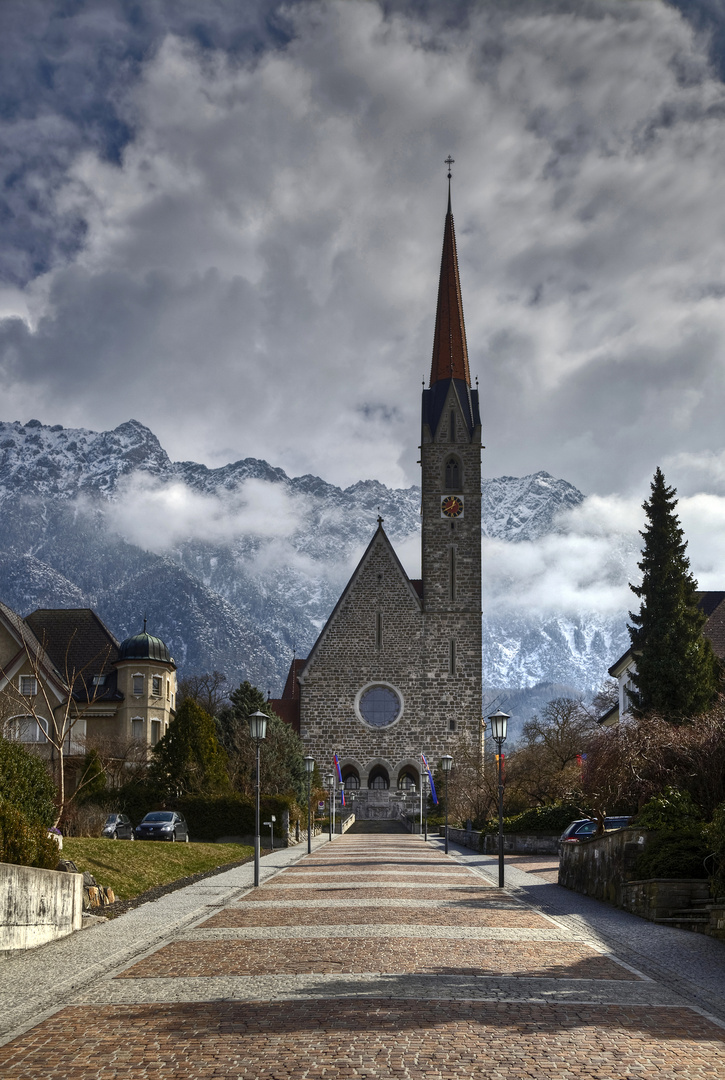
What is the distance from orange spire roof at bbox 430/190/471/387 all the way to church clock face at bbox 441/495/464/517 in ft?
28.2

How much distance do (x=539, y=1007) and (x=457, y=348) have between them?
6475 centimetres

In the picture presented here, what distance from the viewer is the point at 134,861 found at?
A: 2067cm

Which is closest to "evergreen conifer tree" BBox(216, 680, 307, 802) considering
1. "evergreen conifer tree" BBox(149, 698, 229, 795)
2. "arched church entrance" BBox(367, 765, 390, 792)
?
"evergreen conifer tree" BBox(149, 698, 229, 795)

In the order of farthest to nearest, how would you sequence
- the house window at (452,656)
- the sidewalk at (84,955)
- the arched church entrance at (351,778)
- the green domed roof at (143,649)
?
1. the house window at (452,656)
2. the arched church entrance at (351,778)
3. the green domed roof at (143,649)
4. the sidewalk at (84,955)

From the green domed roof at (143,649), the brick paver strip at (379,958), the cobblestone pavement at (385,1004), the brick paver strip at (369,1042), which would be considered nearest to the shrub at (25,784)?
the cobblestone pavement at (385,1004)

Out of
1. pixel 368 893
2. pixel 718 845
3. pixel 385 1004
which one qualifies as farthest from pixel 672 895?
pixel 385 1004

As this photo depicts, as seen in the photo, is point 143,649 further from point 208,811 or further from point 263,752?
point 208,811

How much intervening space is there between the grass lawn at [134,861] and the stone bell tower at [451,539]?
3782 centimetres

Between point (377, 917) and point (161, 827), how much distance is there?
1742 cm

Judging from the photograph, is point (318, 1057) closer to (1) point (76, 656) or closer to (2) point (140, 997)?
(2) point (140, 997)

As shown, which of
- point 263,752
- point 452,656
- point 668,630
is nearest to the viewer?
point 668,630

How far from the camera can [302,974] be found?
9414 mm

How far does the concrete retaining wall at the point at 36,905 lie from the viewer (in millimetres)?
11062

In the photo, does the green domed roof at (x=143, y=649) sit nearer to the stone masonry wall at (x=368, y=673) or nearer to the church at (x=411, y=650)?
the church at (x=411, y=650)
